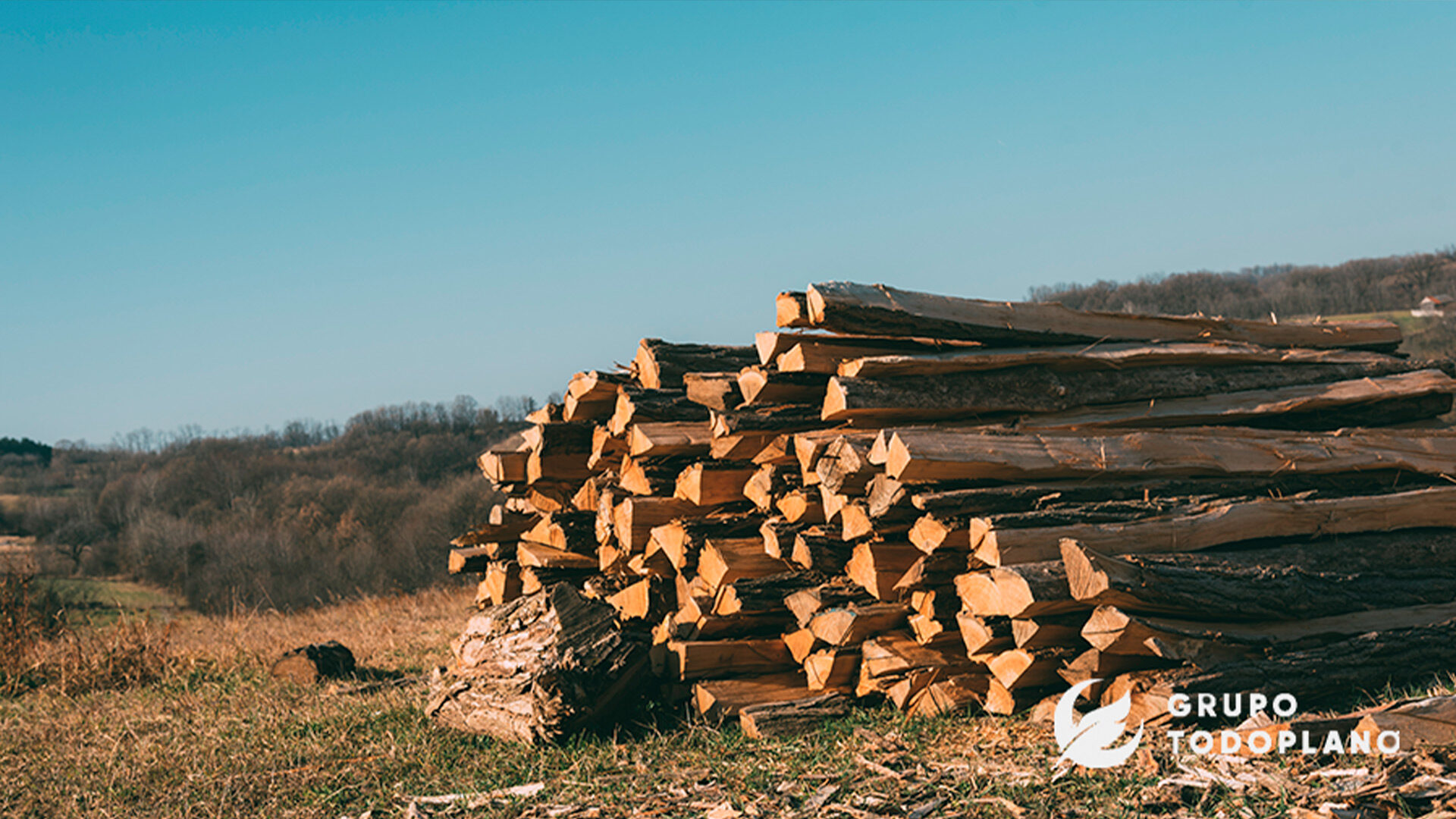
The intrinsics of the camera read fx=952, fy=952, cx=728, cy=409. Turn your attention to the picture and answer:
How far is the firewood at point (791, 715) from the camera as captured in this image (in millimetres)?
4781

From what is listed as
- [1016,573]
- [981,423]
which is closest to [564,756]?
[1016,573]

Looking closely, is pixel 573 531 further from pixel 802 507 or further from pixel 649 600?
pixel 802 507

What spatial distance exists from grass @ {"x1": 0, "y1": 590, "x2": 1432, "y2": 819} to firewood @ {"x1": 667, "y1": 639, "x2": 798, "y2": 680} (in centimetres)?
31

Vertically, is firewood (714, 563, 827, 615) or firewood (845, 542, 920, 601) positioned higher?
firewood (845, 542, 920, 601)

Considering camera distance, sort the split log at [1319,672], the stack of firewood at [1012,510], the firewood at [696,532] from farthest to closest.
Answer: the firewood at [696,532], the stack of firewood at [1012,510], the split log at [1319,672]

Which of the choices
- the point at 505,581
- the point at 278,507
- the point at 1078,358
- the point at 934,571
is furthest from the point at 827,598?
the point at 278,507

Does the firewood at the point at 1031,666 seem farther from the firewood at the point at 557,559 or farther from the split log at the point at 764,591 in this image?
the firewood at the point at 557,559

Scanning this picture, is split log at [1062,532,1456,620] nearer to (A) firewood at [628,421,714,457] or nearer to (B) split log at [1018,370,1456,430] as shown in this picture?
(B) split log at [1018,370,1456,430]

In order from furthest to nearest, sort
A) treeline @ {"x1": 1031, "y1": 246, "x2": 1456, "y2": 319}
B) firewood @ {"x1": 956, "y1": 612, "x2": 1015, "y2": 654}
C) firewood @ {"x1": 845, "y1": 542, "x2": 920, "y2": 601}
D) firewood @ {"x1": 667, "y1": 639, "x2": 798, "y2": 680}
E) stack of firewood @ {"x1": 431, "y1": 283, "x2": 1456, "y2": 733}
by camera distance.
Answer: treeline @ {"x1": 1031, "y1": 246, "x2": 1456, "y2": 319} < firewood @ {"x1": 667, "y1": 639, "x2": 798, "y2": 680} < firewood @ {"x1": 845, "y1": 542, "x2": 920, "y2": 601} < firewood @ {"x1": 956, "y1": 612, "x2": 1015, "y2": 654} < stack of firewood @ {"x1": 431, "y1": 283, "x2": 1456, "y2": 733}

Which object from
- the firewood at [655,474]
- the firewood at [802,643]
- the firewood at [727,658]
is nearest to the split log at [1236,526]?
the firewood at [802,643]

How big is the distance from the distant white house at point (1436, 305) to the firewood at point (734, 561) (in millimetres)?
46552

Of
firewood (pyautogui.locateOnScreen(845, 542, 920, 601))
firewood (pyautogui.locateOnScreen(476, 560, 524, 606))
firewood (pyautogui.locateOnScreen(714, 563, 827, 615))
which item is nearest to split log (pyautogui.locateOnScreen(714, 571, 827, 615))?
firewood (pyautogui.locateOnScreen(714, 563, 827, 615))

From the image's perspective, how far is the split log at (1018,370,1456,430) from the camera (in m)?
5.30

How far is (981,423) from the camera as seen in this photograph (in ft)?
17.0
